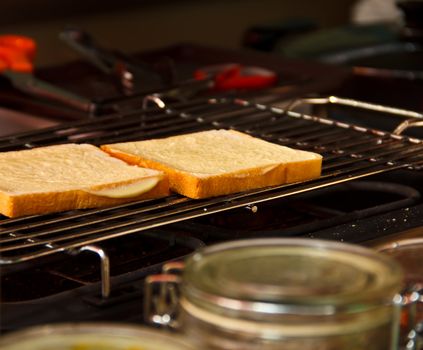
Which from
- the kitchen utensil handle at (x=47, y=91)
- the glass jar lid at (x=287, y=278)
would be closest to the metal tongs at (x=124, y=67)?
the kitchen utensil handle at (x=47, y=91)

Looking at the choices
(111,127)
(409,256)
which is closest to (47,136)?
(111,127)

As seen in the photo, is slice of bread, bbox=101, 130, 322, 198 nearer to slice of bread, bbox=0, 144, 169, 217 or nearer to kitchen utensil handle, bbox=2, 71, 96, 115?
slice of bread, bbox=0, 144, 169, 217

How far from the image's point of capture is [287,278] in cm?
82

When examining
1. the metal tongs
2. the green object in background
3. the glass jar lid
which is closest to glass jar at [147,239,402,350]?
the glass jar lid

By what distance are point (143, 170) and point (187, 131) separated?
33cm

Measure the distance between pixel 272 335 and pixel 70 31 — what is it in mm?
1629

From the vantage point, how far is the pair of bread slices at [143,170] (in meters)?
1.23

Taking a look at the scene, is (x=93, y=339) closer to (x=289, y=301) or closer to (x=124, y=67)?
(x=289, y=301)

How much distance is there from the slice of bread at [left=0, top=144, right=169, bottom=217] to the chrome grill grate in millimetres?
15

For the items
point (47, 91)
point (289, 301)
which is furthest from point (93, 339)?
point (47, 91)

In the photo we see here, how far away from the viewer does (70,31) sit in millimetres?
Result: 2293

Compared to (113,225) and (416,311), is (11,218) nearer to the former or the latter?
(113,225)

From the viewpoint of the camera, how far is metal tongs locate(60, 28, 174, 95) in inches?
84.3

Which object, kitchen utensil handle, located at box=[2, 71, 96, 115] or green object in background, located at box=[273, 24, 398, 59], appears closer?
kitchen utensil handle, located at box=[2, 71, 96, 115]
